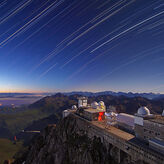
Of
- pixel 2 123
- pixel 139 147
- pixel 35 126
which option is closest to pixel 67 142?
pixel 139 147

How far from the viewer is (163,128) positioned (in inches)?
857

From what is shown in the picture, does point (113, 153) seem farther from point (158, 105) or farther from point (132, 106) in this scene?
point (158, 105)

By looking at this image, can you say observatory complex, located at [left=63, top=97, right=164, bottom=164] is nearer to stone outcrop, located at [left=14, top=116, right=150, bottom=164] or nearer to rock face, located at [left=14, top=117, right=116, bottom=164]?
stone outcrop, located at [left=14, top=116, right=150, bottom=164]

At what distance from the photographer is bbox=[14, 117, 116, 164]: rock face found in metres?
29.3

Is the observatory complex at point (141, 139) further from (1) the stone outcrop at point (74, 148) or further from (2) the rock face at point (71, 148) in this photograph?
(2) the rock face at point (71, 148)

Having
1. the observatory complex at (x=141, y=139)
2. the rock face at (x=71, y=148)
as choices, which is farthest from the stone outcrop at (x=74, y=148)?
the observatory complex at (x=141, y=139)

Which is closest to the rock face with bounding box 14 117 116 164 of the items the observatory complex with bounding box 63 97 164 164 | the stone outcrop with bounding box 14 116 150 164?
the stone outcrop with bounding box 14 116 150 164

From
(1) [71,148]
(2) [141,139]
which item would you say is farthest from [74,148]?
(2) [141,139]

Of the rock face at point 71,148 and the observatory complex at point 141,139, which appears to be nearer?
the observatory complex at point 141,139

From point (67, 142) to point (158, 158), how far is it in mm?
31396

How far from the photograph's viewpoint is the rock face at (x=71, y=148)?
2929 centimetres

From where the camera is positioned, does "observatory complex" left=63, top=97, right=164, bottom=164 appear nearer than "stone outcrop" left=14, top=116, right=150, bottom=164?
Yes

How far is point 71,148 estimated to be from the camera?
37969 mm

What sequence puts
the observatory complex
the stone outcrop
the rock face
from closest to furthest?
1. the observatory complex
2. the stone outcrop
3. the rock face
